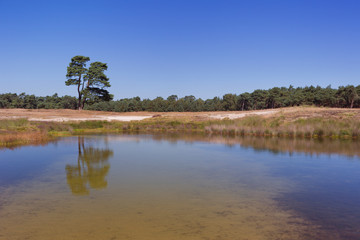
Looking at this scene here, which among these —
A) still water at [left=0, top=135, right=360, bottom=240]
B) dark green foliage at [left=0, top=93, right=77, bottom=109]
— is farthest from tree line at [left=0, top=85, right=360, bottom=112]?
still water at [left=0, top=135, right=360, bottom=240]

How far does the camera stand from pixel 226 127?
95.2 feet

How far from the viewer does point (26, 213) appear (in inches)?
235

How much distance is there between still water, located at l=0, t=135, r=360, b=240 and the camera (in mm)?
5164

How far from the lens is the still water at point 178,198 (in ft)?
16.9

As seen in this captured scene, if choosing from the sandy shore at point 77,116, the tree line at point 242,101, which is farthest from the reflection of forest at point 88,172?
the tree line at point 242,101

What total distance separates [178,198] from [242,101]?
99572mm

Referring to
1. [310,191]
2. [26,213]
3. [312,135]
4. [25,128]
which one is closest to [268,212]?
[310,191]

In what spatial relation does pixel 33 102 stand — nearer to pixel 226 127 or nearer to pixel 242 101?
pixel 242 101

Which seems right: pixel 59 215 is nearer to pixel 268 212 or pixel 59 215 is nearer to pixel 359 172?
pixel 268 212

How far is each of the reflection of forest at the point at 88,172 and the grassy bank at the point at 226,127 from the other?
7147 mm

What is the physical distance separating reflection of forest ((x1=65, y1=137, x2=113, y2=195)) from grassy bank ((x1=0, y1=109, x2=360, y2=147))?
23.4ft

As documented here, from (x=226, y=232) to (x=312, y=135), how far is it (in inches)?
844

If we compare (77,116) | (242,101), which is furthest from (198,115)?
(242,101)

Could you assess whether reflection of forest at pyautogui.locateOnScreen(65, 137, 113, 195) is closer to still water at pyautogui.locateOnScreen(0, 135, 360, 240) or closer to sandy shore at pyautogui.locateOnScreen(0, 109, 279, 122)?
still water at pyautogui.locateOnScreen(0, 135, 360, 240)
